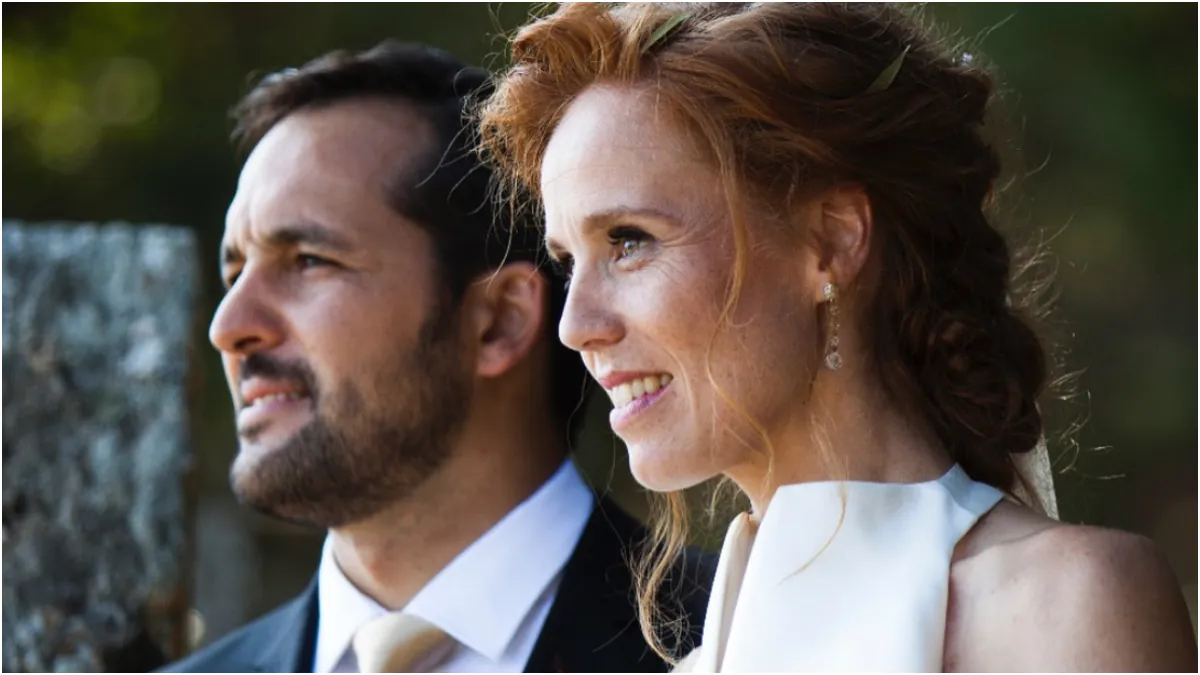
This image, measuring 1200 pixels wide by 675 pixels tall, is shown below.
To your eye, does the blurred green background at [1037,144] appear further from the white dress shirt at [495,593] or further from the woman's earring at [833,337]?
the woman's earring at [833,337]

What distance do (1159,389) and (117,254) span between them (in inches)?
236

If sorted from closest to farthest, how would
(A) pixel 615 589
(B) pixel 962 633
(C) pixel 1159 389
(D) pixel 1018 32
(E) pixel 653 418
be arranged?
1. (B) pixel 962 633
2. (E) pixel 653 418
3. (A) pixel 615 589
4. (D) pixel 1018 32
5. (C) pixel 1159 389

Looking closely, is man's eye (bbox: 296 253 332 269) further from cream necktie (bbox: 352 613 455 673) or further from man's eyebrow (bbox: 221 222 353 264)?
cream necktie (bbox: 352 613 455 673)

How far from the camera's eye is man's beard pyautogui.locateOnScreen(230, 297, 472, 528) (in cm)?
316

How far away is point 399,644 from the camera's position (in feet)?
10.1

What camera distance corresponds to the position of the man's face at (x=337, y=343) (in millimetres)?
3174

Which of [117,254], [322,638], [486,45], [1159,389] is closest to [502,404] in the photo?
[322,638]

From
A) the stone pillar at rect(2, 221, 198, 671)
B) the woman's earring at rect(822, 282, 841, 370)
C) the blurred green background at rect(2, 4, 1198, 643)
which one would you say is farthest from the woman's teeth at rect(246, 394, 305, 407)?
the blurred green background at rect(2, 4, 1198, 643)

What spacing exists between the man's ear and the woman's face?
1.04 meters

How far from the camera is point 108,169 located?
873cm

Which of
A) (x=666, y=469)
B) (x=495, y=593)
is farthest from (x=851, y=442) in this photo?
(x=495, y=593)

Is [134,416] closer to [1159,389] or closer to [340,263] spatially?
[340,263]

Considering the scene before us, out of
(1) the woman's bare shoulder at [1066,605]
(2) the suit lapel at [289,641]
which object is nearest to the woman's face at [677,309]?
(1) the woman's bare shoulder at [1066,605]

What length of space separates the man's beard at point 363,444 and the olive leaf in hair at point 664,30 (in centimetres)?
110
